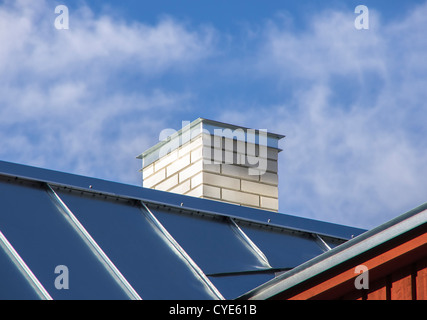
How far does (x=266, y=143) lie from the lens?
16.3 m

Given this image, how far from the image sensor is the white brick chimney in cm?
1508

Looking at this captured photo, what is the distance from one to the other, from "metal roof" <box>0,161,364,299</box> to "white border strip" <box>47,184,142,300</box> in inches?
0.5

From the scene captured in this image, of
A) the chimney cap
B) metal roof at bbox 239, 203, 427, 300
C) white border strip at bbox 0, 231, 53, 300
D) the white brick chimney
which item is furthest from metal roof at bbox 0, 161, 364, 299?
the chimney cap

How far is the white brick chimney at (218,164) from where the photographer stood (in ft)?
49.5

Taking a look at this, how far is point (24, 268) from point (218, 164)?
259 inches

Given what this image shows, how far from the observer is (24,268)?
29.7 feet

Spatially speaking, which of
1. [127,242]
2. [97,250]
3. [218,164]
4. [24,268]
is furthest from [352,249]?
[218,164]

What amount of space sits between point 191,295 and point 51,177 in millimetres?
2404

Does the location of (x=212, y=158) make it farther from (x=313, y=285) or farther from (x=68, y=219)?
(x=313, y=285)

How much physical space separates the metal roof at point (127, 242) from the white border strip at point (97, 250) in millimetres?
12

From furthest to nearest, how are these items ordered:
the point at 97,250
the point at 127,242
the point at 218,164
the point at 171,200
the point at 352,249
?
1. the point at 218,164
2. the point at 171,200
3. the point at 127,242
4. the point at 97,250
5. the point at 352,249

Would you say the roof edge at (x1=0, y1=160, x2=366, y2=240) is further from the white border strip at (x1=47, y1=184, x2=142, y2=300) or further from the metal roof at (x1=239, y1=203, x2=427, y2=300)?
the metal roof at (x1=239, y1=203, x2=427, y2=300)

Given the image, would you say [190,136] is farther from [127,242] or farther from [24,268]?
[24,268]
